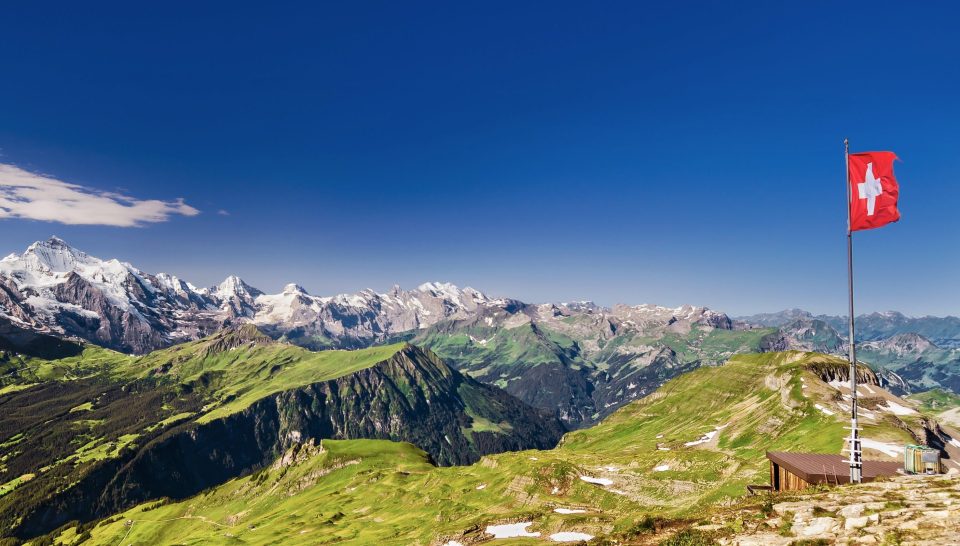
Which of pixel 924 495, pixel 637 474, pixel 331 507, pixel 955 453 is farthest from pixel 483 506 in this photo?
pixel 955 453

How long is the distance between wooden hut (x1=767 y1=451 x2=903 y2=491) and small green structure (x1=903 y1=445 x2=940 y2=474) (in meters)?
1.94

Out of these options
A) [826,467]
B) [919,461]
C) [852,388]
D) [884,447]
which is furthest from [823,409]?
[852,388]

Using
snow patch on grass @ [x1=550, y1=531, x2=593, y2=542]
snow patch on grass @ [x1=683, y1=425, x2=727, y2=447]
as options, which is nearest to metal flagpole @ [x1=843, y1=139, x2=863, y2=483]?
snow patch on grass @ [x1=550, y1=531, x2=593, y2=542]

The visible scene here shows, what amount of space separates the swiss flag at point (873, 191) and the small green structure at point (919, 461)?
17985 mm

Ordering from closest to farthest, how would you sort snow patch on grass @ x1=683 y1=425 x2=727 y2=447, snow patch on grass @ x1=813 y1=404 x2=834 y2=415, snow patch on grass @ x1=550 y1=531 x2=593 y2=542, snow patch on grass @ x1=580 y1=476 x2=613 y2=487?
snow patch on grass @ x1=550 y1=531 x2=593 y2=542
snow patch on grass @ x1=580 y1=476 x2=613 y2=487
snow patch on grass @ x1=813 y1=404 x2=834 y2=415
snow patch on grass @ x1=683 y1=425 x2=727 y2=447

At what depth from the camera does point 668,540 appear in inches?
1221

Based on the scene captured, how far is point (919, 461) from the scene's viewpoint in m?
38.6

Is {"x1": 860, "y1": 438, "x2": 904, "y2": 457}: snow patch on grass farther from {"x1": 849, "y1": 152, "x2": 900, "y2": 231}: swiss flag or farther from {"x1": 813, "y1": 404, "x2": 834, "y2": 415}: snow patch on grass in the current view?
{"x1": 849, "y1": 152, "x2": 900, "y2": 231}: swiss flag

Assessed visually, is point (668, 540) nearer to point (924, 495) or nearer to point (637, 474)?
point (924, 495)

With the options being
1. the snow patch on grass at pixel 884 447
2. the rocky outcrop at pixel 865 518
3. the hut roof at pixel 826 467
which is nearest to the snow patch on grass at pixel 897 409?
the snow patch on grass at pixel 884 447

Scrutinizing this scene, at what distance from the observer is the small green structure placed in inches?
1512

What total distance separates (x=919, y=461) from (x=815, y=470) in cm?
714

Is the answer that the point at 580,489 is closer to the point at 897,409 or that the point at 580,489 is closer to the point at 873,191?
the point at 873,191

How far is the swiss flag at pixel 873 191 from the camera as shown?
37.2 metres
